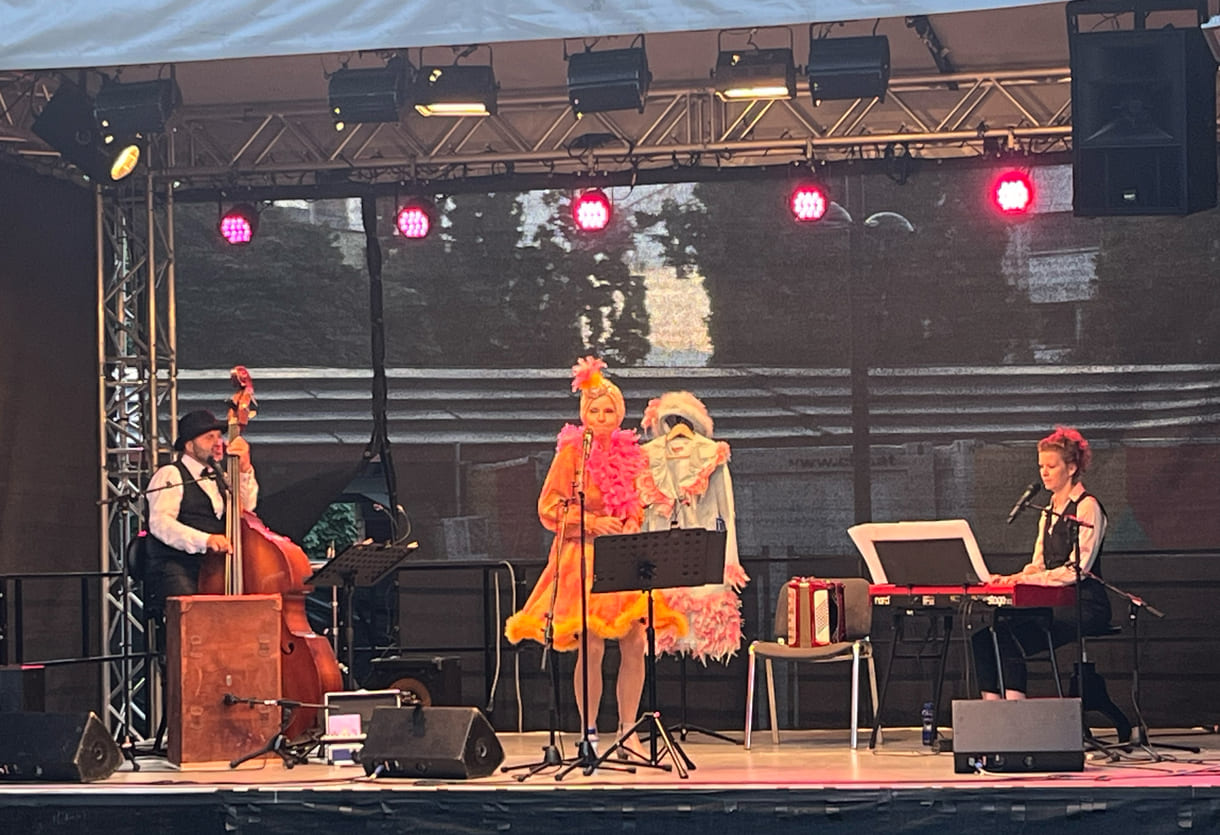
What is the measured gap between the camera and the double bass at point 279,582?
7.12 metres

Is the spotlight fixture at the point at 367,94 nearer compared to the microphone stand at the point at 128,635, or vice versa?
the microphone stand at the point at 128,635

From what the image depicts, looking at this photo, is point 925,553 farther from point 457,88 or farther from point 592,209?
point 457,88

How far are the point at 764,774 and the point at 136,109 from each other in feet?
16.7

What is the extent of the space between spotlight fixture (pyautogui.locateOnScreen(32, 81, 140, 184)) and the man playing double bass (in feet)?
7.74

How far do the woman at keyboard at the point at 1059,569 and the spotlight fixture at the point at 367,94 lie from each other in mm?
3957

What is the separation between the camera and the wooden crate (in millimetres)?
6879

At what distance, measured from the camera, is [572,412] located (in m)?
10.1

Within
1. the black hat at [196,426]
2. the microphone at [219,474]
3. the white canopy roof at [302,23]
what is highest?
the white canopy roof at [302,23]

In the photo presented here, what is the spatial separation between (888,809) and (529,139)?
20.3ft

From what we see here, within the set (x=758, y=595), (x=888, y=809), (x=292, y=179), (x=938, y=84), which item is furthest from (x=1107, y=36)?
(x=292, y=179)

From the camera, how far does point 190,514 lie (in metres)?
7.39

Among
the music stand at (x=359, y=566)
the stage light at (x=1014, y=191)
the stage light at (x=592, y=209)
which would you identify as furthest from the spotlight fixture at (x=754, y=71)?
the music stand at (x=359, y=566)

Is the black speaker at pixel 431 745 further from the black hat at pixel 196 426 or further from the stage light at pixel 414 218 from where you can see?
the stage light at pixel 414 218

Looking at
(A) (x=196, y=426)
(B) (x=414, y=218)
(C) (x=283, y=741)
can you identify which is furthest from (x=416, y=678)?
(B) (x=414, y=218)
